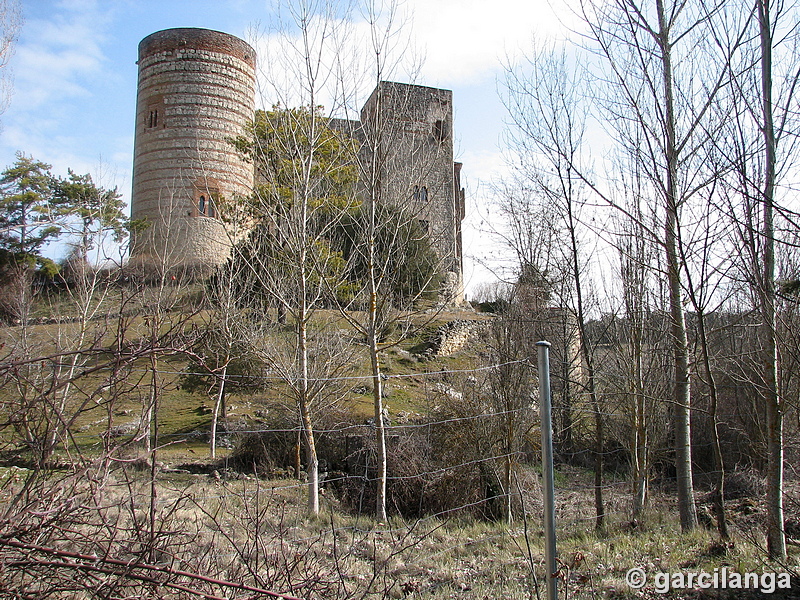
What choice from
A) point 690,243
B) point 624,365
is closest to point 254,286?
point 624,365

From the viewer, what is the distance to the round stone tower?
80.0 feet

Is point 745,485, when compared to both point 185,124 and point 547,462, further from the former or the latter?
point 185,124

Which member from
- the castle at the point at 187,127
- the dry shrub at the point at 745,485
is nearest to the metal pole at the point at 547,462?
the dry shrub at the point at 745,485

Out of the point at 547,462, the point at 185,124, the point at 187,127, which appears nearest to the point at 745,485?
the point at 547,462

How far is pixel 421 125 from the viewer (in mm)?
9188

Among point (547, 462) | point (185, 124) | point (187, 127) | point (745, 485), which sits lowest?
point (745, 485)

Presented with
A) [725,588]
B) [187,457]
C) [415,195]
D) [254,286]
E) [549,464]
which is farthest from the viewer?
[254,286]

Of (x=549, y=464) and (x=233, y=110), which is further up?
(x=233, y=110)

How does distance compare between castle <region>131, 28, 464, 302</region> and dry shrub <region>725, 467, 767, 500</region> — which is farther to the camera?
castle <region>131, 28, 464, 302</region>

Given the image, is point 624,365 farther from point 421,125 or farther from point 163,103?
point 163,103

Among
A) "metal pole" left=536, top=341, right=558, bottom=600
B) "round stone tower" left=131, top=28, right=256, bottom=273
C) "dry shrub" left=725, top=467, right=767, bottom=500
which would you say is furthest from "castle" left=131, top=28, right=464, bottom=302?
"metal pole" left=536, top=341, right=558, bottom=600

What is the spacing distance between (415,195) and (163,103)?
21073 millimetres

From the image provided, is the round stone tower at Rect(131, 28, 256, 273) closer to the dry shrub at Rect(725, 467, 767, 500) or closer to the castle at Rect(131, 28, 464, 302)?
the castle at Rect(131, 28, 464, 302)

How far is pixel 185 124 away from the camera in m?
24.5
